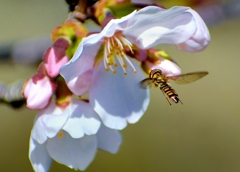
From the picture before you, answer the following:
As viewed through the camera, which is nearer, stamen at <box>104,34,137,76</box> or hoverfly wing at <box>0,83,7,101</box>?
stamen at <box>104,34,137,76</box>

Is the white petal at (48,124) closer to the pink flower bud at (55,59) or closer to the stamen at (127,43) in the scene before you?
the pink flower bud at (55,59)

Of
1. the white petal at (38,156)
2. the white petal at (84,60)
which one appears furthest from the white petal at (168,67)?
the white petal at (38,156)

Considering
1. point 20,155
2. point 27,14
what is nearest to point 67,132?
point 20,155

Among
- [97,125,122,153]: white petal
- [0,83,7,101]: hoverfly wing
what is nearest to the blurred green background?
[0,83,7,101]: hoverfly wing

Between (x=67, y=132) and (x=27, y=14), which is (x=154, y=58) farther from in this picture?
(x=27, y=14)

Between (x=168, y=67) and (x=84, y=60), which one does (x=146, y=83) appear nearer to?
(x=168, y=67)

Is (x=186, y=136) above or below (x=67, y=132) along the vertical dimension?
below

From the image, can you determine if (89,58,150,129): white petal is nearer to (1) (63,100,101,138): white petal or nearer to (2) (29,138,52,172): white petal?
(1) (63,100,101,138): white petal

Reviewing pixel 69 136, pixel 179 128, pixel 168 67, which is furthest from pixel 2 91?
pixel 179 128
